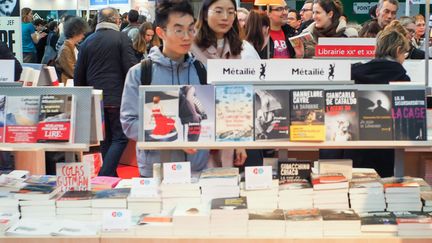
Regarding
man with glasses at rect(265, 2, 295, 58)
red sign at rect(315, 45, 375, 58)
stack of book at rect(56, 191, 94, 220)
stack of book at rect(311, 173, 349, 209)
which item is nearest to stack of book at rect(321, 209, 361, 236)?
stack of book at rect(311, 173, 349, 209)

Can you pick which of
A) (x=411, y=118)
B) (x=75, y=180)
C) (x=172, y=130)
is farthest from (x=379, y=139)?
(x=75, y=180)

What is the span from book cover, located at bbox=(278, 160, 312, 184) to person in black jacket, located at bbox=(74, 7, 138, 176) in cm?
374

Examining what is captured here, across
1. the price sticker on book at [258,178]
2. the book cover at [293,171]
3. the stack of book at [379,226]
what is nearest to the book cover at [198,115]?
the price sticker on book at [258,178]

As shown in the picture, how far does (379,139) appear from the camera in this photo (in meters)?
3.41

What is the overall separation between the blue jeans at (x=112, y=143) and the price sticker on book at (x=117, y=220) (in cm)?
362

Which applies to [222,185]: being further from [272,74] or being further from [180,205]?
[272,74]

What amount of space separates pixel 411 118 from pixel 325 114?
431 millimetres

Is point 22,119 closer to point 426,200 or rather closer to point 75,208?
point 75,208

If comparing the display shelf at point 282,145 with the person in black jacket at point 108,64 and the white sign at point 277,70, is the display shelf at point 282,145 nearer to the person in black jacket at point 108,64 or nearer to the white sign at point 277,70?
the white sign at point 277,70

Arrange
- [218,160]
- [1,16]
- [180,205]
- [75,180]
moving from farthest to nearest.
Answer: [1,16] → [218,160] → [75,180] → [180,205]

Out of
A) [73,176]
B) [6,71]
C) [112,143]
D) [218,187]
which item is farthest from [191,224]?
[112,143]

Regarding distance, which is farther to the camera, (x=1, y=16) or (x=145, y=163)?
(x=1, y=16)

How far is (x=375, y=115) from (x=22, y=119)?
1.76 metres

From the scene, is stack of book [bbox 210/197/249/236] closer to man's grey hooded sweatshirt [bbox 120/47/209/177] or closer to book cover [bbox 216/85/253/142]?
book cover [bbox 216/85/253/142]
